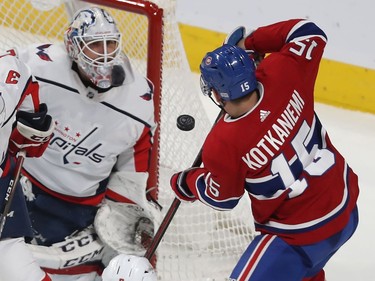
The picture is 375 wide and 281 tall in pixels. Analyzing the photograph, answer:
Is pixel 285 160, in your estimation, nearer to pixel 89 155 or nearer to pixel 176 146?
pixel 89 155

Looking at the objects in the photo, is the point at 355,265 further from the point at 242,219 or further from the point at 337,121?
the point at 337,121

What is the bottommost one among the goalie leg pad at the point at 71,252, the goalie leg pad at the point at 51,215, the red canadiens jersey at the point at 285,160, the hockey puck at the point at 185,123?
the goalie leg pad at the point at 71,252

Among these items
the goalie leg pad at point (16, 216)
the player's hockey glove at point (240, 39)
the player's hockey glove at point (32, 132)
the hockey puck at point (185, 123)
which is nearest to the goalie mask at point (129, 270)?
the goalie leg pad at point (16, 216)

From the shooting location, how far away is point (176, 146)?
3111 millimetres

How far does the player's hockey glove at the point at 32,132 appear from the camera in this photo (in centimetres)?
255

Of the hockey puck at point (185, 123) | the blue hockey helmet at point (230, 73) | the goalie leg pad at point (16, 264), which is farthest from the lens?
the hockey puck at point (185, 123)

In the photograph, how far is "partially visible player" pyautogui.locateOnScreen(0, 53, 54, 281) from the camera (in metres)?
2.40

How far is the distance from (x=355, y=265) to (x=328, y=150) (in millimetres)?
986

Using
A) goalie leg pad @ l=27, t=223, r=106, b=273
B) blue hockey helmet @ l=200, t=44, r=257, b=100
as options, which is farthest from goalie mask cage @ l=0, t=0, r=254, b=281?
blue hockey helmet @ l=200, t=44, r=257, b=100

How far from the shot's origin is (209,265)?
3082 mm

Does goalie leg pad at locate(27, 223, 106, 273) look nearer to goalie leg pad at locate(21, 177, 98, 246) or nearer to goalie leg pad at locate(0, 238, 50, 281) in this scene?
goalie leg pad at locate(21, 177, 98, 246)

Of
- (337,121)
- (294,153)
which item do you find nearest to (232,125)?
(294,153)

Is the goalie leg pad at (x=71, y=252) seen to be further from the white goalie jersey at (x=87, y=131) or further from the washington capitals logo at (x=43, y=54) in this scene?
the washington capitals logo at (x=43, y=54)

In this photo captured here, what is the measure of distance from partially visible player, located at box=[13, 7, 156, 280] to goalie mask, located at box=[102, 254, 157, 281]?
0.57 metres
